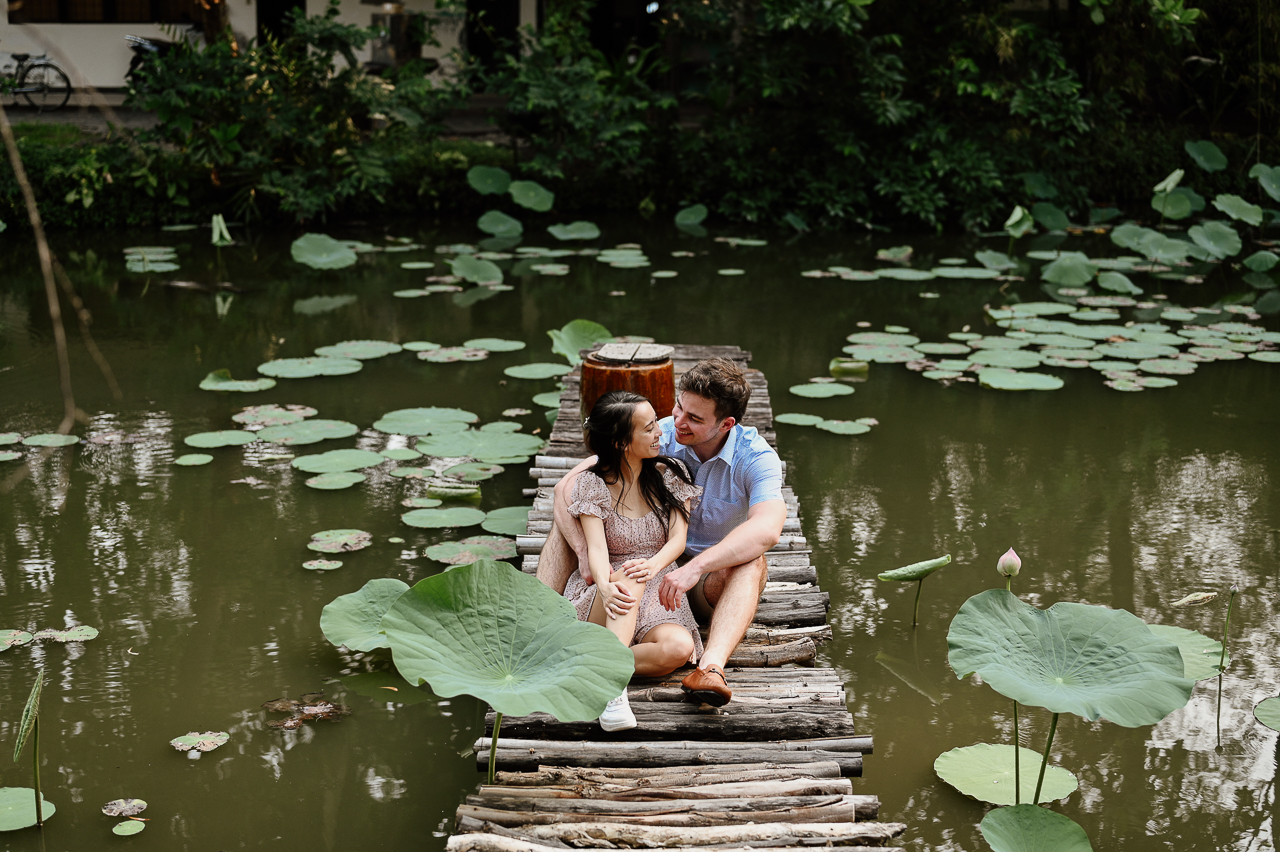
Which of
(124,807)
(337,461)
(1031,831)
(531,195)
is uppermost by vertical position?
(531,195)

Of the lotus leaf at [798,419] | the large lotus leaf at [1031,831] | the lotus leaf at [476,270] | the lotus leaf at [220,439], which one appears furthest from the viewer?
the lotus leaf at [476,270]

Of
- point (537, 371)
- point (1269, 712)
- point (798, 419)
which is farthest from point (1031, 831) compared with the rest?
point (537, 371)

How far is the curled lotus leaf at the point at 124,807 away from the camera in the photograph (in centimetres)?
227

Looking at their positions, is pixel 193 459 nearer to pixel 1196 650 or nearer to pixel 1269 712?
pixel 1196 650

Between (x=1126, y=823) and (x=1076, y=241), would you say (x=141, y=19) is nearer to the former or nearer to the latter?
(x=1076, y=241)

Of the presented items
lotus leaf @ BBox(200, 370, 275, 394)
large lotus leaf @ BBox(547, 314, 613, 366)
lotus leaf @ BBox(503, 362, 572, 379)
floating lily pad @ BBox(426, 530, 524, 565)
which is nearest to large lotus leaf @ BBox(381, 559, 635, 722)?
floating lily pad @ BBox(426, 530, 524, 565)

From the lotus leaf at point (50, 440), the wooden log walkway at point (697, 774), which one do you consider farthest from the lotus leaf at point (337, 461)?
the wooden log walkway at point (697, 774)

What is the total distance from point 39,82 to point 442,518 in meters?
11.2

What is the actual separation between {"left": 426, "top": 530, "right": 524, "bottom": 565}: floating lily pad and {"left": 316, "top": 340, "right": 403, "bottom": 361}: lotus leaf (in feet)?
7.31

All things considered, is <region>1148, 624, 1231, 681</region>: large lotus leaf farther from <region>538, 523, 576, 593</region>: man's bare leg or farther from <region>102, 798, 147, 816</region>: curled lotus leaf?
<region>102, 798, 147, 816</region>: curled lotus leaf

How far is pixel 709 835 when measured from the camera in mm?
1956

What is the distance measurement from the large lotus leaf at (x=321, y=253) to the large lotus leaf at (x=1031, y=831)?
5.93 metres

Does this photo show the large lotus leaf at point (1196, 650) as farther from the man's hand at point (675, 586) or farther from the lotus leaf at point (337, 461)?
the lotus leaf at point (337, 461)

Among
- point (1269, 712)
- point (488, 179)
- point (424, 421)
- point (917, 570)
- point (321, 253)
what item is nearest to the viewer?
point (1269, 712)
